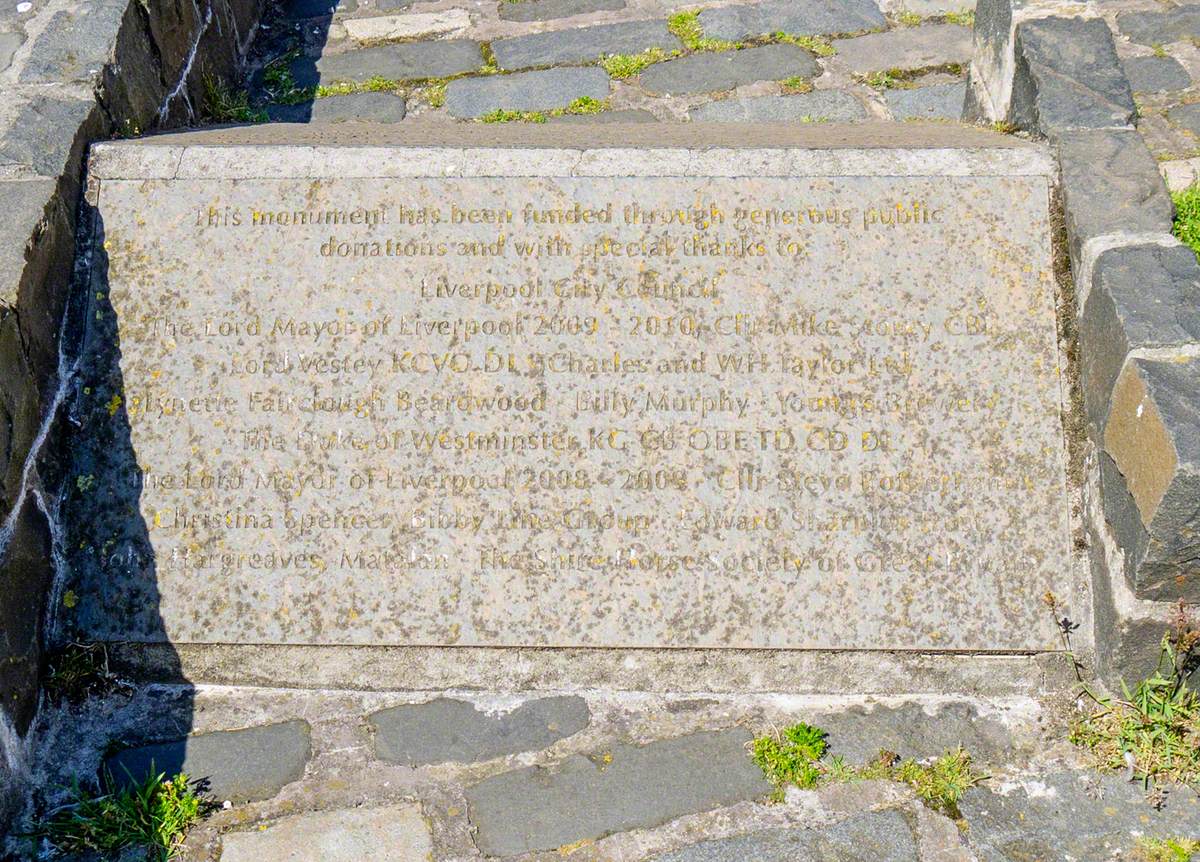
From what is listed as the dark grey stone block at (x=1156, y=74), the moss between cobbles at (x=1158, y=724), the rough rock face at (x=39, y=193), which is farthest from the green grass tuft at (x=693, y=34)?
the moss between cobbles at (x=1158, y=724)

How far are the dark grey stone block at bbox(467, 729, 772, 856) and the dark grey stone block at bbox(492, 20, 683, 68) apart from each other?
3319 mm

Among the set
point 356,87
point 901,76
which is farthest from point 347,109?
point 901,76

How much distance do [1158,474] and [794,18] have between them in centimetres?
338

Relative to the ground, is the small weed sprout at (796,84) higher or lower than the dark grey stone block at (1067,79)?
lower

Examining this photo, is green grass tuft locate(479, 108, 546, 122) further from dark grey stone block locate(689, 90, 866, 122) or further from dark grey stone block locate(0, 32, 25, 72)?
dark grey stone block locate(0, 32, 25, 72)

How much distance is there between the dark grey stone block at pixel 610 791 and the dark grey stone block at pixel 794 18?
352 cm

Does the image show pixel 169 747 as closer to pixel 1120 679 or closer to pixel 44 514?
pixel 44 514

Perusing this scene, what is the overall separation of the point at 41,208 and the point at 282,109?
1958 millimetres

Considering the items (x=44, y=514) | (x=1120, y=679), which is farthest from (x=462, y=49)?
(x=1120, y=679)

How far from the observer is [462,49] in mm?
5074

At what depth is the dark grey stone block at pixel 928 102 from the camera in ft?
14.7

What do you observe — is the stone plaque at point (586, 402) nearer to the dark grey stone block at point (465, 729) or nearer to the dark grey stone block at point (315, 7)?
the dark grey stone block at point (465, 729)

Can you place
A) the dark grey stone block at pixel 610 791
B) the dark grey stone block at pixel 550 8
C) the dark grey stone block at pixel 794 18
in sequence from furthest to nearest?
the dark grey stone block at pixel 550 8
the dark grey stone block at pixel 794 18
the dark grey stone block at pixel 610 791

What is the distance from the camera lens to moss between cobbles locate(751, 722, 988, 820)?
253 centimetres
